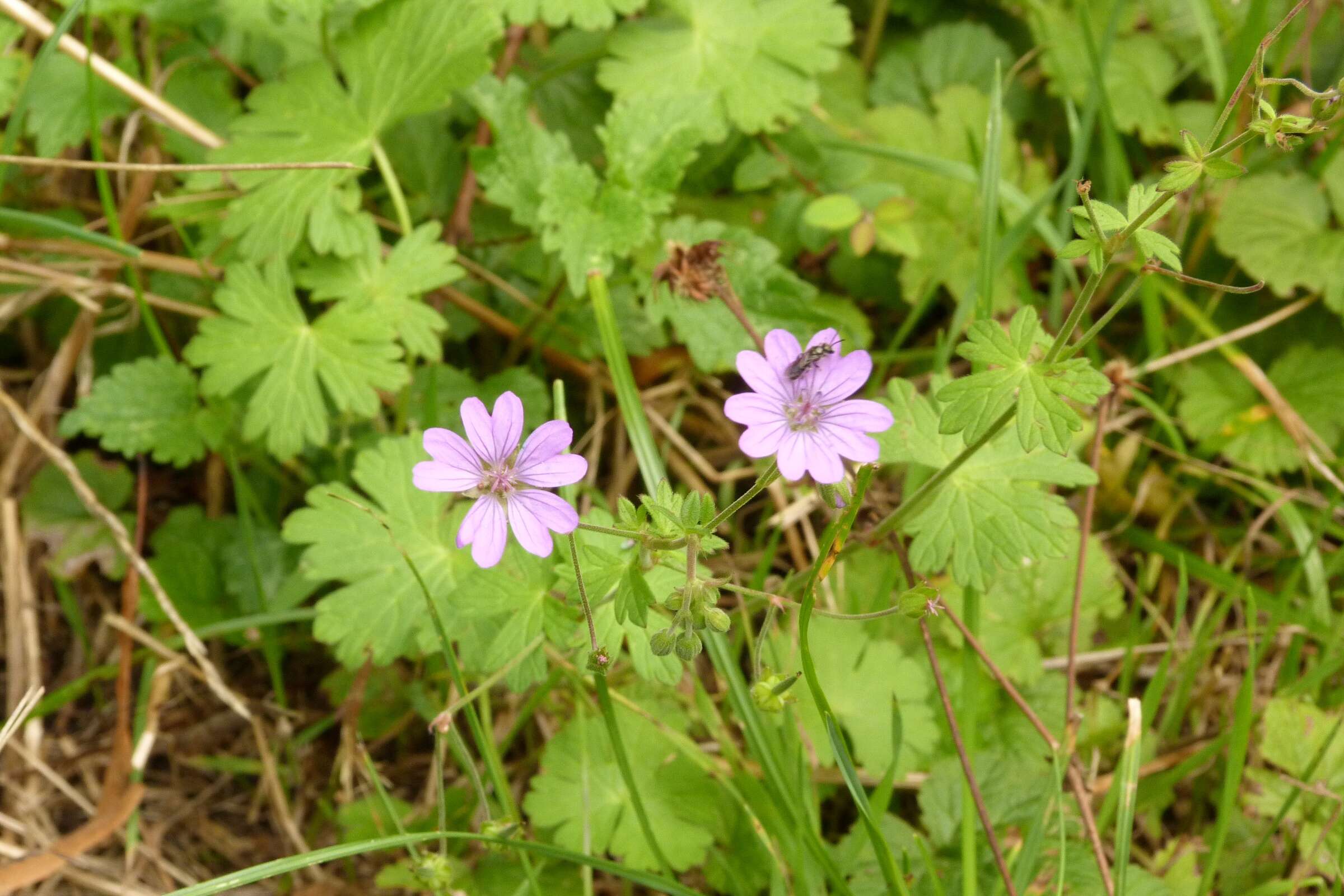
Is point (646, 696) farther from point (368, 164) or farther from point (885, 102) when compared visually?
point (885, 102)

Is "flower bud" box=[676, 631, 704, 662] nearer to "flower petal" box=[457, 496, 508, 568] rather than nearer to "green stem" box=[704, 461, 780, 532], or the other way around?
"green stem" box=[704, 461, 780, 532]

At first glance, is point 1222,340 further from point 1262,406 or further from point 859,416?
point 859,416

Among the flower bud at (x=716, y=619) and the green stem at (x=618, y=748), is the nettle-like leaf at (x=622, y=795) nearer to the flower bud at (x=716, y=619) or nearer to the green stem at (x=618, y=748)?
the green stem at (x=618, y=748)

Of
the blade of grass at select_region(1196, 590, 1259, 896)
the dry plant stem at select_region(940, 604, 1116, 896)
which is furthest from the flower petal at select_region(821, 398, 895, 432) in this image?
the blade of grass at select_region(1196, 590, 1259, 896)

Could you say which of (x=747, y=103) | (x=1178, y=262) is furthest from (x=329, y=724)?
(x=1178, y=262)

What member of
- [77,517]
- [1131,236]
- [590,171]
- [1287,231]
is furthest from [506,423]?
[1287,231]
